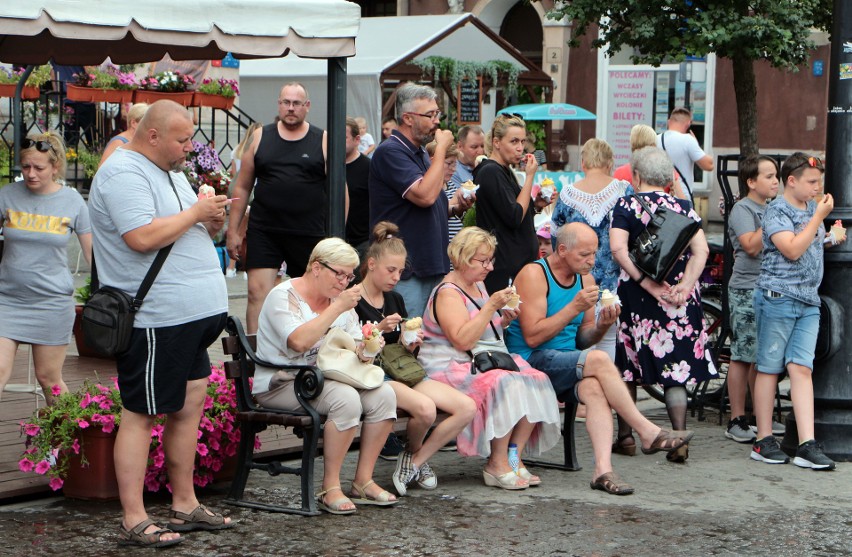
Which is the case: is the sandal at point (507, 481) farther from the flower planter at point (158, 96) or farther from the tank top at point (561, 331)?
the flower planter at point (158, 96)

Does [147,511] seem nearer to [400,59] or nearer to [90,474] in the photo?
[90,474]

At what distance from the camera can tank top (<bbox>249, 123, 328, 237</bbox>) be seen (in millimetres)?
8336

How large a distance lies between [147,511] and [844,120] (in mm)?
4223

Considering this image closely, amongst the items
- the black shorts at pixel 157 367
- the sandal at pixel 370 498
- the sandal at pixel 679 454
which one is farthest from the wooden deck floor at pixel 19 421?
the sandal at pixel 679 454

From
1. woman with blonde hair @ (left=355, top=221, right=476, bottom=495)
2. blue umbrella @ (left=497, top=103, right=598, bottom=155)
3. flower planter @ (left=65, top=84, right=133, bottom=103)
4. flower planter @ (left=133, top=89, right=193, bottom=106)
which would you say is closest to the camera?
woman with blonde hair @ (left=355, top=221, right=476, bottom=495)

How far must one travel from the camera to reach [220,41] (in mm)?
6672

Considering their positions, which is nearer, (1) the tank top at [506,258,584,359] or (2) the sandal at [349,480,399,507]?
(2) the sandal at [349,480,399,507]

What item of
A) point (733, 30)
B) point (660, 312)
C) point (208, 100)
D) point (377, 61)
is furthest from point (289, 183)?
point (377, 61)

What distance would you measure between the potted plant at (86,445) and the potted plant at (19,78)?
21.5 feet

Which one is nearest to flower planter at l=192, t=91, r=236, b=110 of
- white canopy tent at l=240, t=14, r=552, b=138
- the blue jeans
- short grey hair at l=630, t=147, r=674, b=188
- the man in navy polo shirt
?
white canopy tent at l=240, t=14, r=552, b=138

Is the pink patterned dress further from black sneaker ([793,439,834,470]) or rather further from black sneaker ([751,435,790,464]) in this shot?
black sneaker ([793,439,834,470])

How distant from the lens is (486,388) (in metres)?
6.88

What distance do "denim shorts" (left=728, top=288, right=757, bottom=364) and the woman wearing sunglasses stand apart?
383cm

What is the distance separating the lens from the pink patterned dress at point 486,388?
6871 millimetres
